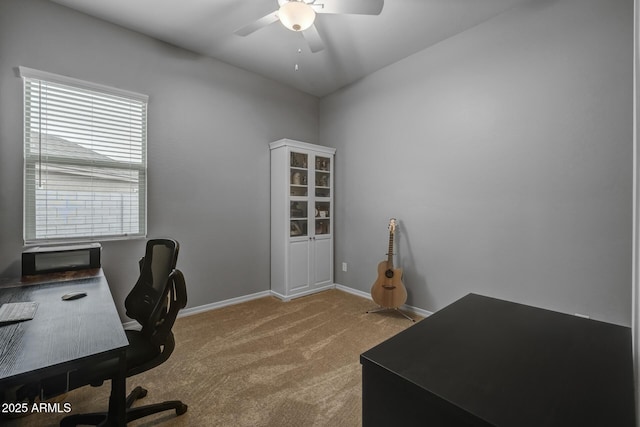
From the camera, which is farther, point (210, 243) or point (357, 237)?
point (357, 237)

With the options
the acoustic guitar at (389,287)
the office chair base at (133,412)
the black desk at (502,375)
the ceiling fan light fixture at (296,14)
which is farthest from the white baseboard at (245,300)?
the ceiling fan light fixture at (296,14)

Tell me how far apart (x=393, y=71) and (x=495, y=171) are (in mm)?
1692

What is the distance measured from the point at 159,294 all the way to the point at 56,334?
0.53 metres

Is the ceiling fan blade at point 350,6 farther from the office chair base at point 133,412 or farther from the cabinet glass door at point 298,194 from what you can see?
the office chair base at point 133,412

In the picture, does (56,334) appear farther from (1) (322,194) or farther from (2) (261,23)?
(1) (322,194)

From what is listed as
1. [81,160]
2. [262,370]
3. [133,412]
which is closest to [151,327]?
[133,412]

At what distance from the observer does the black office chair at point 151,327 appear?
4.55 feet

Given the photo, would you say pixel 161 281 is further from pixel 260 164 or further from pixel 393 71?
pixel 393 71

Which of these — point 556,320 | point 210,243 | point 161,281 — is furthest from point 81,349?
point 210,243

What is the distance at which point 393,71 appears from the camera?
11.2ft

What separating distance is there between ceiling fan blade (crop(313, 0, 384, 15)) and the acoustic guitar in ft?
7.16

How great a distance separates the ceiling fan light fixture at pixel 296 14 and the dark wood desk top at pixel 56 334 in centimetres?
201

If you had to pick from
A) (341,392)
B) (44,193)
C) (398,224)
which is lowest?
(341,392)

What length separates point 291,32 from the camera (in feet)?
Answer: 9.41
